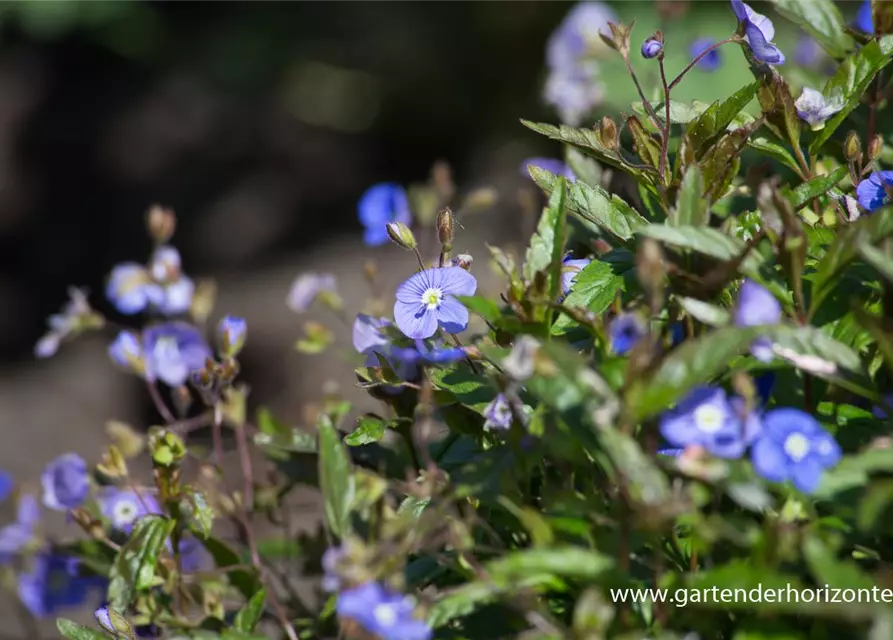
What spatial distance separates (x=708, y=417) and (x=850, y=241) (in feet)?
0.65

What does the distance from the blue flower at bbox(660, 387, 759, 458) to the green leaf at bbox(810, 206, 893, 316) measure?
0.45 ft

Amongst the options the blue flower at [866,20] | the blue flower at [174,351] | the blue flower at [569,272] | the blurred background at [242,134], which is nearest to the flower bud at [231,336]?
the blue flower at [174,351]

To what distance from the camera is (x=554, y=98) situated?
222 centimetres

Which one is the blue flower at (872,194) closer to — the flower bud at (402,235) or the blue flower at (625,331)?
the blue flower at (625,331)

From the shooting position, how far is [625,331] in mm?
885

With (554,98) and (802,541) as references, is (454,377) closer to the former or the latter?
(802,541)

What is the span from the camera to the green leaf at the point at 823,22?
47.2 inches

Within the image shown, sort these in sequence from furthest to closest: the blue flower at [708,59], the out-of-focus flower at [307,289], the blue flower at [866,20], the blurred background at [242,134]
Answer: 1. the blurred background at [242,134]
2. the blue flower at [708,59]
3. the out-of-focus flower at [307,289]
4. the blue flower at [866,20]

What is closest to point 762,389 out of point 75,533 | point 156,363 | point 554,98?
point 156,363

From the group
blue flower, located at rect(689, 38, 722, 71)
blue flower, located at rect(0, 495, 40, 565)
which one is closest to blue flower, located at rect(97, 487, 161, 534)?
blue flower, located at rect(0, 495, 40, 565)

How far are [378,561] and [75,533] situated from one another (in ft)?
6.66

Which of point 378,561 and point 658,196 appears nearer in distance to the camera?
point 378,561

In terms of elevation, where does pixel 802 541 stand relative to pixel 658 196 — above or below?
below

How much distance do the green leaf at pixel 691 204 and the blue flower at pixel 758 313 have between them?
4.4 inches
